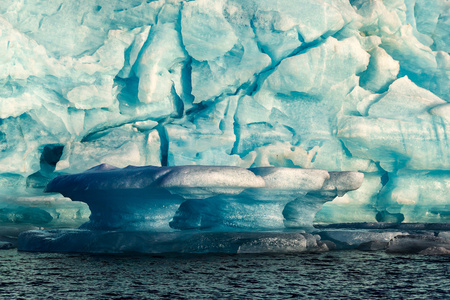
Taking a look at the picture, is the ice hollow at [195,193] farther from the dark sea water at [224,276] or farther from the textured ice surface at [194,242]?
the dark sea water at [224,276]

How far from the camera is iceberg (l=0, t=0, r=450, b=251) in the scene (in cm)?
1243

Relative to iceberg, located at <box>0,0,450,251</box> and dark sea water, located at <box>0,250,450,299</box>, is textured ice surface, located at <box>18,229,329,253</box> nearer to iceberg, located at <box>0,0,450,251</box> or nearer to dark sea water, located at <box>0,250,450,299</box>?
dark sea water, located at <box>0,250,450,299</box>

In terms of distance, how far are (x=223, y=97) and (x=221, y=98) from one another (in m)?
0.06

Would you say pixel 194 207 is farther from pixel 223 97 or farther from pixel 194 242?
pixel 223 97

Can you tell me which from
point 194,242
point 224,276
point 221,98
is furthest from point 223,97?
point 224,276

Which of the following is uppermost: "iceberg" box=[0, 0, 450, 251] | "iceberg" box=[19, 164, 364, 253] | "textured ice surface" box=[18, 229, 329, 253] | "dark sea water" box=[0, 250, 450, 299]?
"iceberg" box=[0, 0, 450, 251]

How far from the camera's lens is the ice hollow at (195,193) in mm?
8094

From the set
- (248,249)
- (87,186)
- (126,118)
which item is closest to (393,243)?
(248,249)

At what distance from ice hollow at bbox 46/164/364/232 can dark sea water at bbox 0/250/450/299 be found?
1119mm

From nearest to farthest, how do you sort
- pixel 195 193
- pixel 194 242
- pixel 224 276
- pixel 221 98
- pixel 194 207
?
pixel 224 276, pixel 194 242, pixel 195 193, pixel 194 207, pixel 221 98

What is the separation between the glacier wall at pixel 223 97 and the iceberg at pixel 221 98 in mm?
32

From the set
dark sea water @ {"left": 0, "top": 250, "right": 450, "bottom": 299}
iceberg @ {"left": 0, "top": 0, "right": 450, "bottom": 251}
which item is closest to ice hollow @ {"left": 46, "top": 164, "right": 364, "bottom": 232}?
dark sea water @ {"left": 0, "top": 250, "right": 450, "bottom": 299}

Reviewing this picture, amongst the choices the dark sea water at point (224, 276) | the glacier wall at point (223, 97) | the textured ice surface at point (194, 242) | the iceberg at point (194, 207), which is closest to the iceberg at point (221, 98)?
the glacier wall at point (223, 97)

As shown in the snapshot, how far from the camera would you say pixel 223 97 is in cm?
1370
